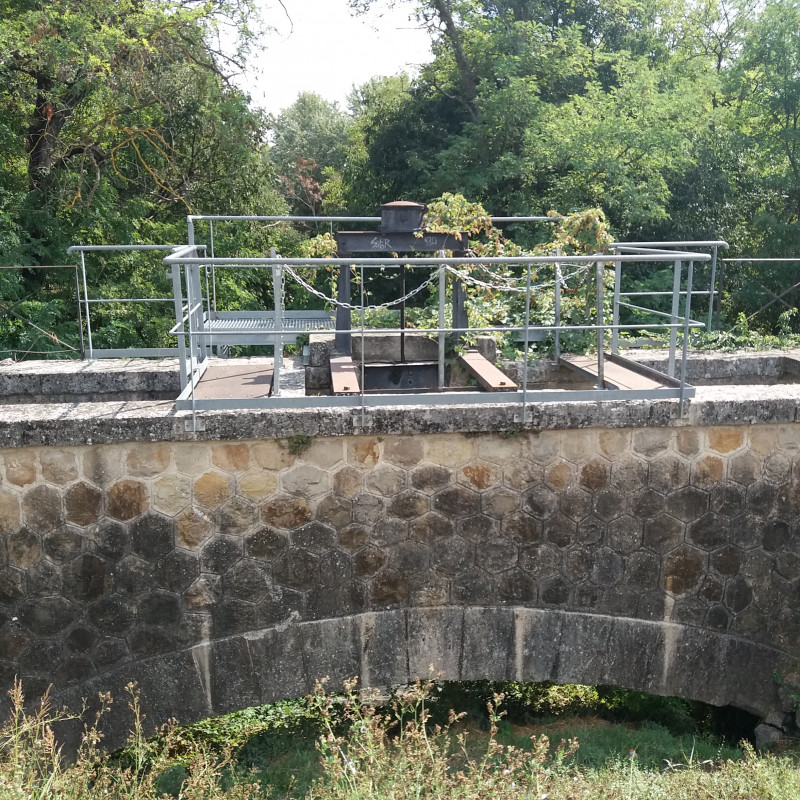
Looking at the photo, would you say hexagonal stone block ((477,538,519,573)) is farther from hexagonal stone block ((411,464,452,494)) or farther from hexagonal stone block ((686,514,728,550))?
hexagonal stone block ((686,514,728,550))

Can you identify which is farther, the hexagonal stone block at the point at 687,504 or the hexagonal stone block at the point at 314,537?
the hexagonal stone block at the point at 687,504

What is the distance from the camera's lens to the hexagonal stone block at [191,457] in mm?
5172

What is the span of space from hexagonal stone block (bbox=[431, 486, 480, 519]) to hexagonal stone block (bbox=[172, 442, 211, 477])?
1530mm

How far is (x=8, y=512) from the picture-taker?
16.8 ft

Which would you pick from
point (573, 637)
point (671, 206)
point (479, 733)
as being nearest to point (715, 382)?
point (573, 637)

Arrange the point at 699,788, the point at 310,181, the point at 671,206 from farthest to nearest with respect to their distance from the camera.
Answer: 1. the point at 310,181
2. the point at 671,206
3. the point at 699,788

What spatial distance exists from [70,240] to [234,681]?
10.9 meters

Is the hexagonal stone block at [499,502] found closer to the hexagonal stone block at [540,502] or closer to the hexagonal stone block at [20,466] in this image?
the hexagonal stone block at [540,502]

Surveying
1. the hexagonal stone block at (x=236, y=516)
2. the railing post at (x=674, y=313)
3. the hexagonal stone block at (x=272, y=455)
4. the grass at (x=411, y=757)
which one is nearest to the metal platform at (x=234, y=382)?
the hexagonal stone block at (x=272, y=455)

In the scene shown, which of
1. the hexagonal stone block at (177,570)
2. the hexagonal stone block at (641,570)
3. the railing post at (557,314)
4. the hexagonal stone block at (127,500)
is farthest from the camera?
the railing post at (557,314)

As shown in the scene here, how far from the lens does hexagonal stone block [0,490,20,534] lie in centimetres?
510

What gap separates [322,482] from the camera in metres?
5.36

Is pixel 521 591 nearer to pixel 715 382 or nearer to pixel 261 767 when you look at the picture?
pixel 261 767

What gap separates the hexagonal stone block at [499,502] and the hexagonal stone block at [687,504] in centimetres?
110
